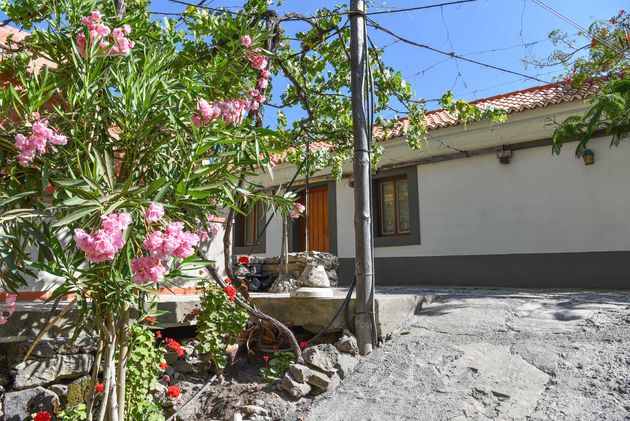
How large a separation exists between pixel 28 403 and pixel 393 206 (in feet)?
25.2

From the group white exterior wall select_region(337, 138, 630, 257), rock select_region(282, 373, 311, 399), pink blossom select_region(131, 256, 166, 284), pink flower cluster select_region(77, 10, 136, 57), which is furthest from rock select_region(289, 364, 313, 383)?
white exterior wall select_region(337, 138, 630, 257)

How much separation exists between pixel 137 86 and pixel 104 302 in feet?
3.67

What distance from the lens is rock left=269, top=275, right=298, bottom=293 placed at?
8.28 metres

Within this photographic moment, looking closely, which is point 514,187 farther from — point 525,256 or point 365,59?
point 365,59

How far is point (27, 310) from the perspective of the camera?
3.44 m

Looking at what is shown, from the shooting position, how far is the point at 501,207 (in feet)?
27.7

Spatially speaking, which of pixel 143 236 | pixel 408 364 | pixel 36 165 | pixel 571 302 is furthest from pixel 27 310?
pixel 571 302

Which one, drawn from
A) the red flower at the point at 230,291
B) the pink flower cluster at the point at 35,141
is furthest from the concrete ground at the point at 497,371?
the pink flower cluster at the point at 35,141

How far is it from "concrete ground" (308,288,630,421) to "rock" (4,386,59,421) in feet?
5.73

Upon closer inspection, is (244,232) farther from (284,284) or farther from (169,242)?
(169,242)

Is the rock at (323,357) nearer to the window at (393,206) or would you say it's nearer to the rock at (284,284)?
the rock at (284,284)

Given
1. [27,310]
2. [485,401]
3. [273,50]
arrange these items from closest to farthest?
1. [485,401]
2. [27,310]
3. [273,50]

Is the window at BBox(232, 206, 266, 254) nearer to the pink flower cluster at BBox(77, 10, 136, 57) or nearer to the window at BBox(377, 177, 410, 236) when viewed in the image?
the window at BBox(377, 177, 410, 236)

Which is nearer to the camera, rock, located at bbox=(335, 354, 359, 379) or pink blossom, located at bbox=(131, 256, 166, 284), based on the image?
pink blossom, located at bbox=(131, 256, 166, 284)
